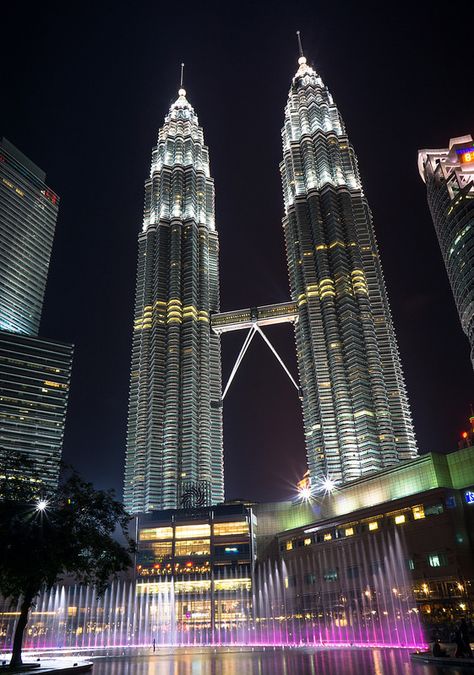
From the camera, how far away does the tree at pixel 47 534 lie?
3541 cm

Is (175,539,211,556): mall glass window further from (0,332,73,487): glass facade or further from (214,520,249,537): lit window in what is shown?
(0,332,73,487): glass facade

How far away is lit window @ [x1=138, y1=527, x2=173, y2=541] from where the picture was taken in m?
144

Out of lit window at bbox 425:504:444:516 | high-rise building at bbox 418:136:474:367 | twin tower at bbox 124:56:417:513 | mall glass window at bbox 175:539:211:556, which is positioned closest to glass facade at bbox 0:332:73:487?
twin tower at bbox 124:56:417:513

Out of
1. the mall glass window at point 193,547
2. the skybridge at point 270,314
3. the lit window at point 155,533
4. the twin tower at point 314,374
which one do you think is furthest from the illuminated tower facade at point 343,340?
the lit window at point 155,533

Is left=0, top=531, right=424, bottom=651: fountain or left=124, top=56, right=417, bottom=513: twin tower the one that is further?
left=124, top=56, right=417, bottom=513: twin tower

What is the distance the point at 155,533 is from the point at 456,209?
11628cm

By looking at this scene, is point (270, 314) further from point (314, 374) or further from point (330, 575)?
point (330, 575)

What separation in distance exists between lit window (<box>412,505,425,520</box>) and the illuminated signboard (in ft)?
338

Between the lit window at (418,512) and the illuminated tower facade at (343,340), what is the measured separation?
57183 millimetres

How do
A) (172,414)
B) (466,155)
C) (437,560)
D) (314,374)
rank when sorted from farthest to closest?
(172,414) → (314,374) → (466,155) → (437,560)

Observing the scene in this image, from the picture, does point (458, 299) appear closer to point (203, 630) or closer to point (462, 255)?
point (462, 255)

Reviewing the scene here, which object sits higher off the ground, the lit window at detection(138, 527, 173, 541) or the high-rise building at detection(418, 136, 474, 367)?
the high-rise building at detection(418, 136, 474, 367)

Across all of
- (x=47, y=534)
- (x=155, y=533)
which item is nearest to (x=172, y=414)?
(x=155, y=533)

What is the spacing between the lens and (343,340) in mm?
167875
